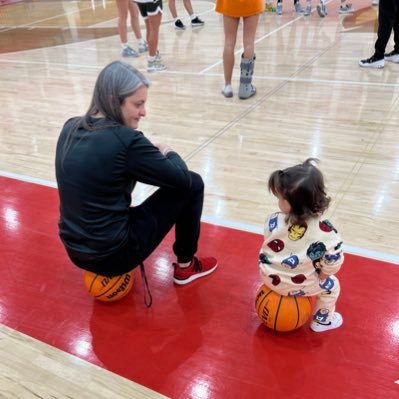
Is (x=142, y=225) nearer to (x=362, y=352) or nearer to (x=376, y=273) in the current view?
(x=362, y=352)

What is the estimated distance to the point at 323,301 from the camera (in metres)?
1.59

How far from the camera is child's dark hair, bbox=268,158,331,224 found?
1363 mm

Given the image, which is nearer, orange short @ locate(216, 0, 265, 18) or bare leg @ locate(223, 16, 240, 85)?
orange short @ locate(216, 0, 265, 18)

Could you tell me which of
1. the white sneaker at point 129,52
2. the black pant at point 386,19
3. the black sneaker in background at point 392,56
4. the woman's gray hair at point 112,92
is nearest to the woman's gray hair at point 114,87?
the woman's gray hair at point 112,92

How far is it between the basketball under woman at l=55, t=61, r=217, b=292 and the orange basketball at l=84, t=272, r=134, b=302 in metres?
0.11

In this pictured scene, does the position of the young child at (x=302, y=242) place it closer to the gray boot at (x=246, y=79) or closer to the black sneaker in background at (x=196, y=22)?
the gray boot at (x=246, y=79)

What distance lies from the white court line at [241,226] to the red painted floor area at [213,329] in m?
0.05

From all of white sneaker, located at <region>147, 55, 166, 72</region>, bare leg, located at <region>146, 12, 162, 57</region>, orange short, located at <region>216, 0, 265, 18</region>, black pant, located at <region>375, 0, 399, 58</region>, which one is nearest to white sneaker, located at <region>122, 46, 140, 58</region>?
white sneaker, located at <region>147, 55, 166, 72</region>

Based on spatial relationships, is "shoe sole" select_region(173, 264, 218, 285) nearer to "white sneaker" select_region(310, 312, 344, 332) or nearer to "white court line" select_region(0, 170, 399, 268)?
"white court line" select_region(0, 170, 399, 268)

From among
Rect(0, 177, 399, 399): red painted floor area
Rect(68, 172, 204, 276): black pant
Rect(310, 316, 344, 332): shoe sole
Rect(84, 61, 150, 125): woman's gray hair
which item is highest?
Rect(84, 61, 150, 125): woman's gray hair

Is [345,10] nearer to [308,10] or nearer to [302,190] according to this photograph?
[308,10]

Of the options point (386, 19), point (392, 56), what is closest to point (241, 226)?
point (386, 19)

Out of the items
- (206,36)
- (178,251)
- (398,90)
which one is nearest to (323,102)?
(398,90)

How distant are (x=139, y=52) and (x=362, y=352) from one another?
16.4ft
